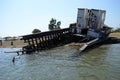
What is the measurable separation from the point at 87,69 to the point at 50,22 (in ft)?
202

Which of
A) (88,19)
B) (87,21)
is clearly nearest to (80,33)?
(87,21)

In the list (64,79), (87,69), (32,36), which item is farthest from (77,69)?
(32,36)

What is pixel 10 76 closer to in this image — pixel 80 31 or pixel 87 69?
pixel 87 69

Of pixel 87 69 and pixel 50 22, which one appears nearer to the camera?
pixel 87 69

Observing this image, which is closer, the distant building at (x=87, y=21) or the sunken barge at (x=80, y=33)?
the sunken barge at (x=80, y=33)

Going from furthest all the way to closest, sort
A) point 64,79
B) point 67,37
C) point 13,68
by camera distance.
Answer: point 67,37 < point 13,68 < point 64,79

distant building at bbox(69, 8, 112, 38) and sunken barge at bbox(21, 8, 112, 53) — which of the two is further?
distant building at bbox(69, 8, 112, 38)

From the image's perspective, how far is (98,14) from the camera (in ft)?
142

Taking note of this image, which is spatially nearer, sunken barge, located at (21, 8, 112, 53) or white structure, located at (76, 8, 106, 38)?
sunken barge, located at (21, 8, 112, 53)

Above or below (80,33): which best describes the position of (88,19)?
above

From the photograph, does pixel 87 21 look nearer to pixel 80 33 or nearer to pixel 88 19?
pixel 88 19

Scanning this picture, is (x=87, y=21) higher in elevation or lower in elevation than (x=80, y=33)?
higher

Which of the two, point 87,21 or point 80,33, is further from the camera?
point 87,21

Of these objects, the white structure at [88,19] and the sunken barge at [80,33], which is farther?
the white structure at [88,19]
